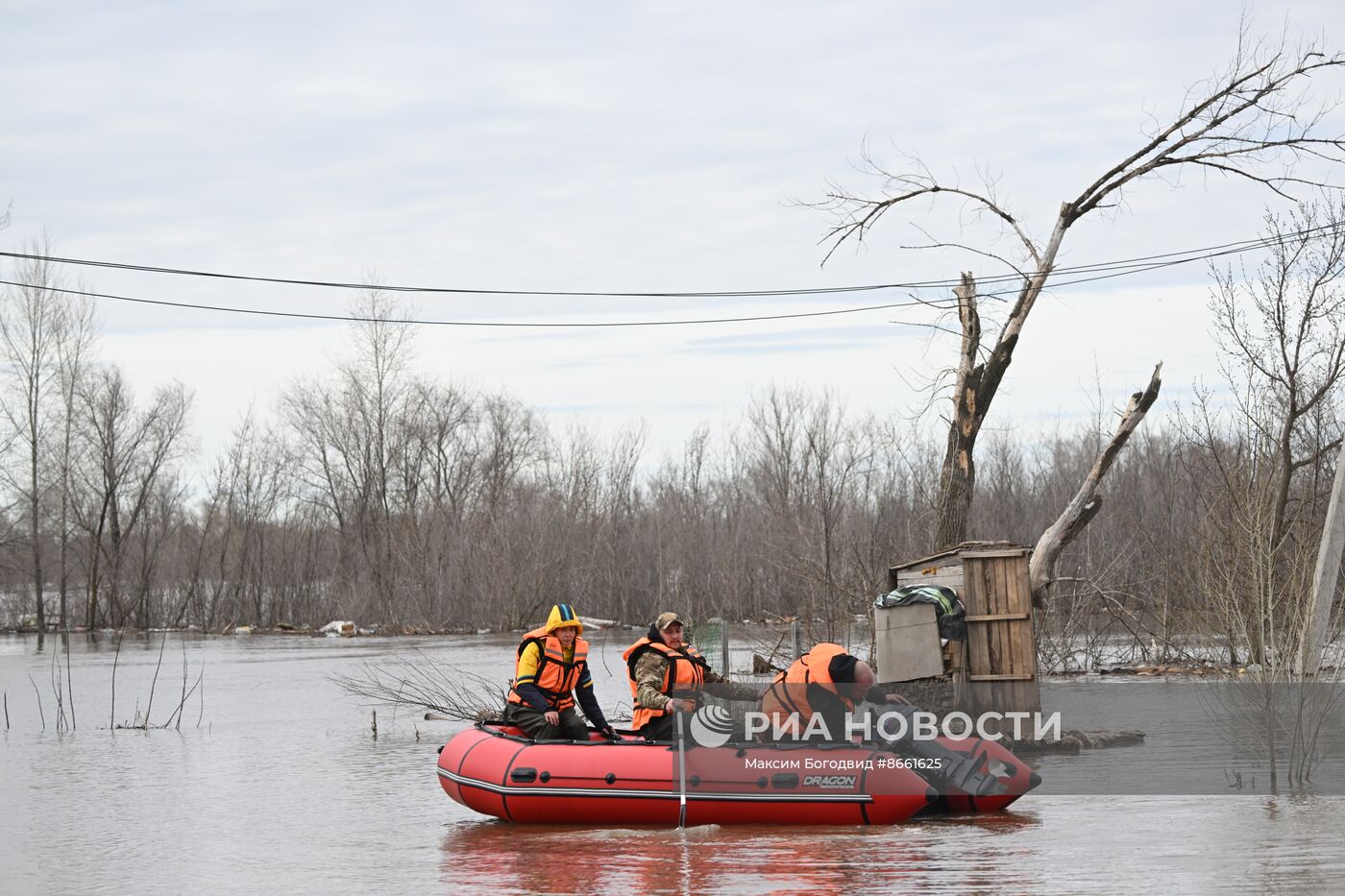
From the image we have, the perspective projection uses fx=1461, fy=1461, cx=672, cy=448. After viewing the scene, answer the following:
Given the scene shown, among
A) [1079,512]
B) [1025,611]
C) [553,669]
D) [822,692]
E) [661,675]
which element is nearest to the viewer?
[822,692]

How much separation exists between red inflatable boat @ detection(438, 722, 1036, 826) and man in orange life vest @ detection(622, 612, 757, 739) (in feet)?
1.05

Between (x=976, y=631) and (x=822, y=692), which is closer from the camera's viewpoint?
(x=822, y=692)

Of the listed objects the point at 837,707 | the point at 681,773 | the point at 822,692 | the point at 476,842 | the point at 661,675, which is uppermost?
the point at 661,675

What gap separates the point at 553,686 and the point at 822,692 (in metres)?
2.64

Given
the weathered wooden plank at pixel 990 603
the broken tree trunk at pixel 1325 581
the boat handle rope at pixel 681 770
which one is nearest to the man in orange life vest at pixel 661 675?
the boat handle rope at pixel 681 770

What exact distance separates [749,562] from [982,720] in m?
33.5

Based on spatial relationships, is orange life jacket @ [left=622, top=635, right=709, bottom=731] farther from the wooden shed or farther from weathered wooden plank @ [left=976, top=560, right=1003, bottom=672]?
weathered wooden plank @ [left=976, top=560, right=1003, bottom=672]

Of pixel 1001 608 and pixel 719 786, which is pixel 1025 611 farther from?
pixel 719 786

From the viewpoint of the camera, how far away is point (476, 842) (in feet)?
40.3

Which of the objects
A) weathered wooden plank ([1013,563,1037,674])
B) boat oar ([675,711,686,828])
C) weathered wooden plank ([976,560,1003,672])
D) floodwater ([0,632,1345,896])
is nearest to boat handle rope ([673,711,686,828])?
boat oar ([675,711,686,828])

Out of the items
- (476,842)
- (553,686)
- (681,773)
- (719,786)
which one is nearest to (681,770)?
(681,773)

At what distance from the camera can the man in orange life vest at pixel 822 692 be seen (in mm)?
11273

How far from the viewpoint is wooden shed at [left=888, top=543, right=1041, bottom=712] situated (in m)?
15.1

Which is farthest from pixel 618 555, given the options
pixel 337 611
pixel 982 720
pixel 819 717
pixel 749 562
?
pixel 819 717
